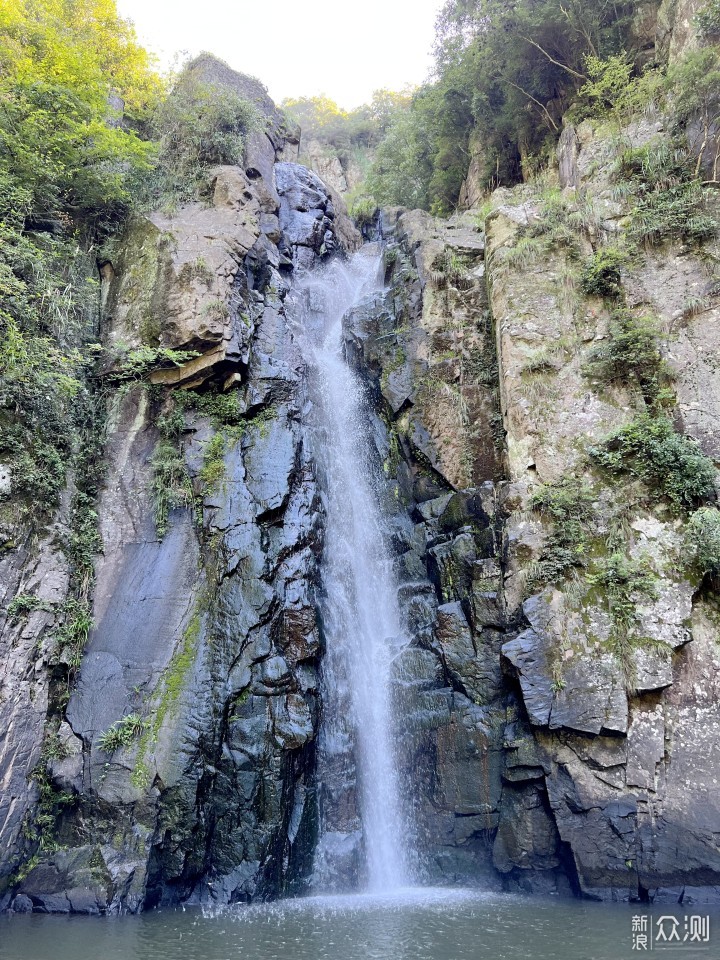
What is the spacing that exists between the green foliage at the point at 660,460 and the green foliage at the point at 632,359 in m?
0.71

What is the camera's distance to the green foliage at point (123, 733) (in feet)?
26.8

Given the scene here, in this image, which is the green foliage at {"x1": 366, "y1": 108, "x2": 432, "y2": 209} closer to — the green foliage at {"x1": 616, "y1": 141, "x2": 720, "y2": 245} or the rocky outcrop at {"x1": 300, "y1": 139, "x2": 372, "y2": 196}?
the rocky outcrop at {"x1": 300, "y1": 139, "x2": 372, "y2": 196}

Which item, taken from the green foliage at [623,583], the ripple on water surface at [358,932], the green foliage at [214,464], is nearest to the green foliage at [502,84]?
the green foliage at [214,464]

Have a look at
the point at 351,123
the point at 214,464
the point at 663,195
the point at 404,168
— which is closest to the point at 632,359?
the point at 663,195

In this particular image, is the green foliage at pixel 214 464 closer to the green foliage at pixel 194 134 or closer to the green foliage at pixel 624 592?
the green foliage at pixel 624 592

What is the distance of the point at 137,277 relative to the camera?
42.3ft

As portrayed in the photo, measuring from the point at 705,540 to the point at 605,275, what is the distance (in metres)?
→ 5.87

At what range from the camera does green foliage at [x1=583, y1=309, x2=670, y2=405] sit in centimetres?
1037

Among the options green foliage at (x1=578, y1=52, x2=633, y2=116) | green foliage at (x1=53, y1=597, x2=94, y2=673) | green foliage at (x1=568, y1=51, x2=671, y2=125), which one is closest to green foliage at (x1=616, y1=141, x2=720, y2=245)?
green foliage at (x1=568, y1=51, x2=671, y2=125)

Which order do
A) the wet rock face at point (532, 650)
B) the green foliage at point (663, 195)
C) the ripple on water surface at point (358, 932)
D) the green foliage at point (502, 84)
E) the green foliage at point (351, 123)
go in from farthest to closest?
the green foliage at point (351, 123) < the green foliage at point (502, 84) < the green foliage at point (663, 195) < the wet rock face at point (532, 650) < the ripple on water surface at point (358, 932)

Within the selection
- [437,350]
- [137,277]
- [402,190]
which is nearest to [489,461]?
[437,350]

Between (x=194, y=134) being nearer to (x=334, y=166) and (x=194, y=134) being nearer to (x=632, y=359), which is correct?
(x=632, y=359)

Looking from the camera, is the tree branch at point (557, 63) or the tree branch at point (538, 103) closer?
the tree branch at point (557, 63)

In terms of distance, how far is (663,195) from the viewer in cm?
1180
